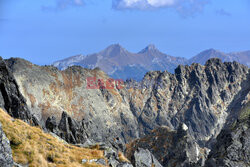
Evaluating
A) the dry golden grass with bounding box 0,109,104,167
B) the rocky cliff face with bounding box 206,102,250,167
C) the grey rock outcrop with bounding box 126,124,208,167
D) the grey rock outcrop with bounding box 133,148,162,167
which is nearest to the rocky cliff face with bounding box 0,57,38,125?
the dry golden grass with bounding box 0,109,104,167

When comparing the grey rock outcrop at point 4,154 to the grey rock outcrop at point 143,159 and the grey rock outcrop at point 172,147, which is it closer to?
the grey rock outcrop at point 143,159

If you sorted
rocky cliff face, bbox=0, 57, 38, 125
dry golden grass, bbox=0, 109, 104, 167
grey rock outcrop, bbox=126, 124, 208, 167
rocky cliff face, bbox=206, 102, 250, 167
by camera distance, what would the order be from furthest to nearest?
grey rock outcrop, bbox=126, 124, 208, 167, rocky cliff face, bbox=206, 102, 250, 167, rocky cliff face, bbox=0, 57, 38, 125, dry golden grass, bbox=0, 109, 104, 167

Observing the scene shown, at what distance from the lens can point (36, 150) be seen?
2267 centimetres

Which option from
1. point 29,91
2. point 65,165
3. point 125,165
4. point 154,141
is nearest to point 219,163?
point 125,165

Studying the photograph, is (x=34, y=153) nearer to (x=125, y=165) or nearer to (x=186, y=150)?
(x=125, y=165)

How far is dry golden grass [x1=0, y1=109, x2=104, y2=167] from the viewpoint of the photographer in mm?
21594

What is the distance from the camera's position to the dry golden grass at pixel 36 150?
21594mm

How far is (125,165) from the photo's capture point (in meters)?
29.3

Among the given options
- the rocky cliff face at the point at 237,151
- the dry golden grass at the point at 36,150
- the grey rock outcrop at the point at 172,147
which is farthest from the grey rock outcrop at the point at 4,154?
the grey rock outcrop at the point at 172,147

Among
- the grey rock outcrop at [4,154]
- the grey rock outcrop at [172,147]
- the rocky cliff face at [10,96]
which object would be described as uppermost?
the rocky cliff face at [10,96]

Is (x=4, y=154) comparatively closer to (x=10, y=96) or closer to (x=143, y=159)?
(x=10, y=96)

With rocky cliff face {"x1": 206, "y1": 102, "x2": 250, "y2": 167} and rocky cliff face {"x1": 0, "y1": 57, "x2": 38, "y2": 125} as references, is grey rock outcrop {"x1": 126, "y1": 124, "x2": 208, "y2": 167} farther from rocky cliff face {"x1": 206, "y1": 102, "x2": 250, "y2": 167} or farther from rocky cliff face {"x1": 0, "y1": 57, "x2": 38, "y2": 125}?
rocky cliff face {"x1": 0, "y1": 57, "x2": 38, "y2": 125}

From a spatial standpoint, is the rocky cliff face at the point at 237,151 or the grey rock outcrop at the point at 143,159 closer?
the grey rock outcrop at the point at 143,159

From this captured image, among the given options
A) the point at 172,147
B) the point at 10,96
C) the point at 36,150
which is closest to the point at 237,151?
the point at 36,150
